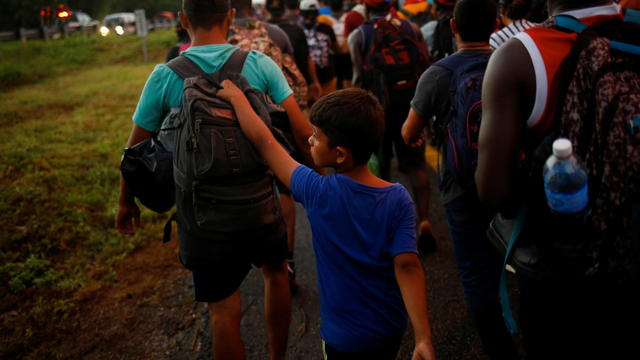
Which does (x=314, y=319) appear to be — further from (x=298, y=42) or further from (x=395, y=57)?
(x=298, y=42)

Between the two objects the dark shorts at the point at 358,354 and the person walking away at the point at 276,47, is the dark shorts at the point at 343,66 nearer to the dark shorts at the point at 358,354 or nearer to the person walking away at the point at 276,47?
the person walking away at the point at 276,47

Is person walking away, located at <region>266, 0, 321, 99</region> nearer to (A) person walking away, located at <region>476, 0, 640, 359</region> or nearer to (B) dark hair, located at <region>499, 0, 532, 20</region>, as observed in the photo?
(B) dark hair, located at <region>499, 0, 532, 20</region>

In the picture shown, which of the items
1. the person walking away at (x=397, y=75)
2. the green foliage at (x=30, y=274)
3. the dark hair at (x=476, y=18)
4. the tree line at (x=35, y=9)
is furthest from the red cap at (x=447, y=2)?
the tree line at (x=35, y=9)

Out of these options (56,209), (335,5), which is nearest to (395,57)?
(56,209)

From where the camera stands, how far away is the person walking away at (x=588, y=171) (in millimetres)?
1421

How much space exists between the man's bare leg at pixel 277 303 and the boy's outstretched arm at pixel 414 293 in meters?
0.94

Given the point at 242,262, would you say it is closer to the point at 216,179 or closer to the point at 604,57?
the point at 216,179

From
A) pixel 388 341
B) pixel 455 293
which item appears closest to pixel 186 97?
pixel 388 341

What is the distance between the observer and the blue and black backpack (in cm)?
240

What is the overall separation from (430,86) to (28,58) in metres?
22.8

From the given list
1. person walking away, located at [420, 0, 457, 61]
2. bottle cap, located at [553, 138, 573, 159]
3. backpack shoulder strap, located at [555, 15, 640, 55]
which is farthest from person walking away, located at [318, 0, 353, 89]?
bottle cap, located at [553, 138, 573, 159]

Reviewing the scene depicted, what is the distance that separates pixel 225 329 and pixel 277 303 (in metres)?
0.32

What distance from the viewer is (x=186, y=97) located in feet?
6.75

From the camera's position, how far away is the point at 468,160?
2.43 metres
